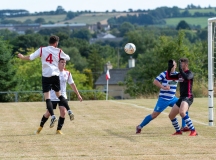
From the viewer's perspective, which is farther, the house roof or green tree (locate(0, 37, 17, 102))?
the house roof

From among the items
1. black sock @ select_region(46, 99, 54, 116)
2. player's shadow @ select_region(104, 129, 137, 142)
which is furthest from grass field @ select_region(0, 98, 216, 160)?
black sock @ select_region(46, 99, 54, 116)

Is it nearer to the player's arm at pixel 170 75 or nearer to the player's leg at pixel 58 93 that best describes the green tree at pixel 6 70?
the player's leg at pixel 58 93

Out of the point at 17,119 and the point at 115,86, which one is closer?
the point at 17,119

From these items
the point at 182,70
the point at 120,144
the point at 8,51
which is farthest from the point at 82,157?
the point at 8,51

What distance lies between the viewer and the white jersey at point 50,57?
13.9 m

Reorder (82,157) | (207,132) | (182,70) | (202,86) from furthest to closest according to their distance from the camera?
(202,86)
(207,132)
(182,70)
(82,157)

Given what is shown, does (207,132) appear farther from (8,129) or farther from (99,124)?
(8,129)

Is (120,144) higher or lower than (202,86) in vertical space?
higher

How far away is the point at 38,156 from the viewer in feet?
35.9

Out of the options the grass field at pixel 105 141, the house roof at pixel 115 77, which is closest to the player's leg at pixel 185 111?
the grass field at pixel 105 141

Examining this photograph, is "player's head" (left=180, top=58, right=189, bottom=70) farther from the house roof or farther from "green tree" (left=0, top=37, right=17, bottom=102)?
the house roof

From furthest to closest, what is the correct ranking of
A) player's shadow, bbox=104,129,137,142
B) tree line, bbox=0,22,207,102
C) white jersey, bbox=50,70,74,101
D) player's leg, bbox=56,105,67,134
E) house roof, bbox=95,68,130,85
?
house roof, bbox=95,68,130,85
tree line, bbox=0,22,207,102
white jersey, bbox=50,70,74,101
player's leg, bbox=56,105,67,134
player's shadow, bbox=104,129,137,142

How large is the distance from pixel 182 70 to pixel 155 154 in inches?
125

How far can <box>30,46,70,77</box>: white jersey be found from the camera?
45.5 ft
